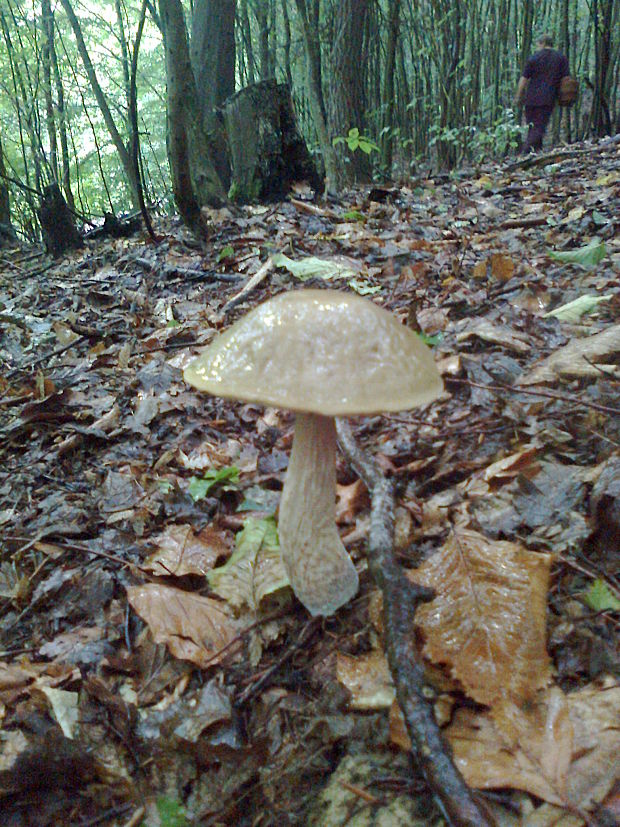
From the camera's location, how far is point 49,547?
90.7 inches

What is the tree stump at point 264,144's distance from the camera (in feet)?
23.0

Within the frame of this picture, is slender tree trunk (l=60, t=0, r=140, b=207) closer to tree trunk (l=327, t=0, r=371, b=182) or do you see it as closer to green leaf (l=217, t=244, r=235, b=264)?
tree trunk (l=327, t=0, r=371, b=182)

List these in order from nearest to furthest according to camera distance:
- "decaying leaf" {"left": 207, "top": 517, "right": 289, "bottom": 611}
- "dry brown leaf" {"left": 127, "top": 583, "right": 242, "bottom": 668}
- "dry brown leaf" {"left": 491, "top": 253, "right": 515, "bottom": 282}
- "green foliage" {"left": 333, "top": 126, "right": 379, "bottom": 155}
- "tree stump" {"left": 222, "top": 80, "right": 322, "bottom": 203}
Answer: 1. "dry brown leaf" {"left": 127, "top": 583, "right": 242, "bottom": 668}
2. "decaying leaf" {"left": 207, "top": 517, "right": 289, "bottom": 611}
3. "dry brown leaf" {"left": 491, "top": 253, "right": 515, "bottom": 282}
4. "tree stump" {"left": 222, "top": 80, "right": 322, "bottom": 203}
5. "green foliage" {"left": 333, "top": 126, "right": 379, "bottom": 155}

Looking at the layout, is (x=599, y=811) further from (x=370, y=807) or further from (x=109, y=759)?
(x=109, y=759)

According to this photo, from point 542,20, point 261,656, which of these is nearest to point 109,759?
point 261,656

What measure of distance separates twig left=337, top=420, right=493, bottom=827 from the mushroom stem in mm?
151

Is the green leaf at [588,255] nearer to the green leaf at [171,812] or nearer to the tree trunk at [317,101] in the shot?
the green leaf at [171,812]

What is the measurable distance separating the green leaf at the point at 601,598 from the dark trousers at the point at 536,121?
1153 cm

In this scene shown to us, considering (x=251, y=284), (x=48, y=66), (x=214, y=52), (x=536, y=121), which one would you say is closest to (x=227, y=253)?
(x=251, y=284)

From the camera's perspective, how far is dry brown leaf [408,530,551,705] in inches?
56.7

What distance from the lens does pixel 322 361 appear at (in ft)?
4.36

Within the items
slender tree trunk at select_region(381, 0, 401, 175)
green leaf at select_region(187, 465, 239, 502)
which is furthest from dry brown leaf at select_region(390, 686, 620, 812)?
slender tree trunk at select_region(381, 0, 401, 175)

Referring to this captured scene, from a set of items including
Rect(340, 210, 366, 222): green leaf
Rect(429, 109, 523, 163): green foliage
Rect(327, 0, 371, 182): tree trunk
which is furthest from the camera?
Rect(429, 109, 523, 163): green foliage

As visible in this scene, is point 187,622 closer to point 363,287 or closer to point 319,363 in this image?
point 319,363
